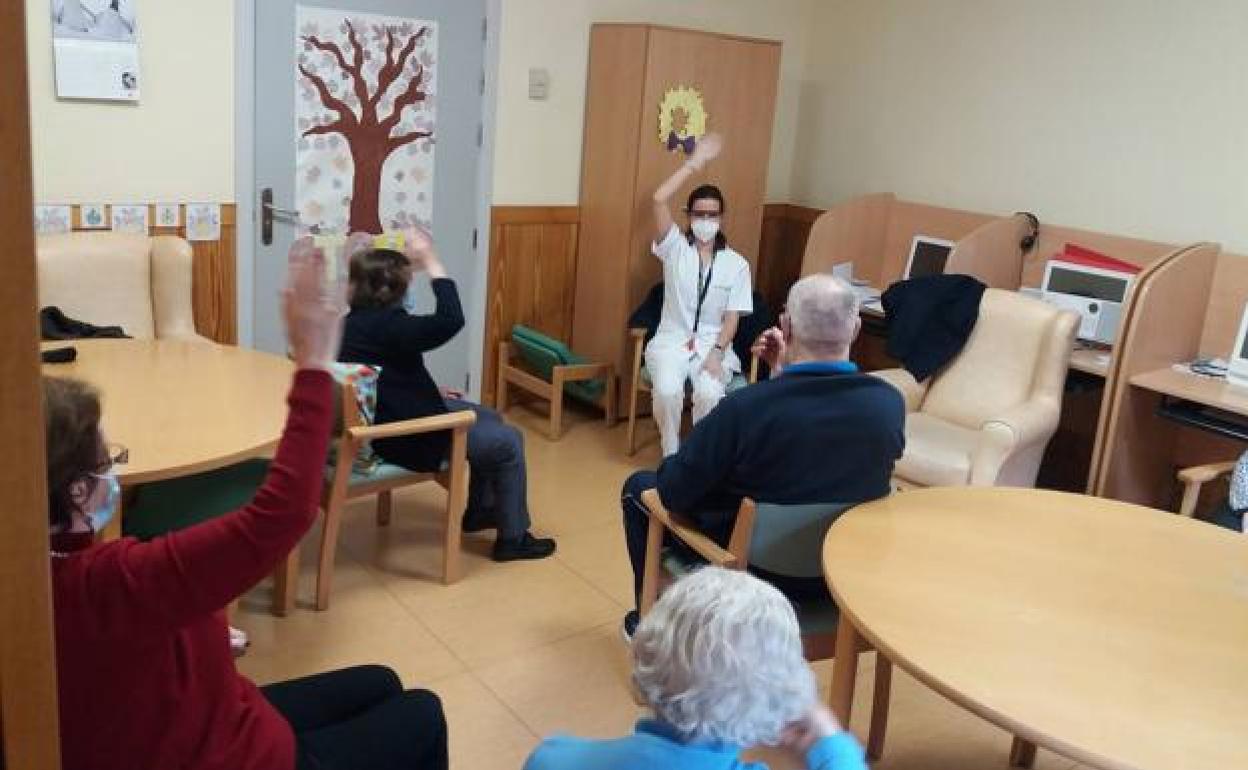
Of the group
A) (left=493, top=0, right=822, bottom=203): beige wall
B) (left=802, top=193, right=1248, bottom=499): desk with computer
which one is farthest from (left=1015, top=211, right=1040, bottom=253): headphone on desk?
(left=493, top=0, right=822, bottom=203): beige wall

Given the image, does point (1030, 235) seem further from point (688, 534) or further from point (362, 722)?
point (362, 722)

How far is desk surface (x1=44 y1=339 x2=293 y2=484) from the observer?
7.18ft

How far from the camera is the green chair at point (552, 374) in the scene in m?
4.57

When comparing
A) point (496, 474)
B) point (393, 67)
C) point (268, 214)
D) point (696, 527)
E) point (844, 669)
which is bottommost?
point (496, 474)

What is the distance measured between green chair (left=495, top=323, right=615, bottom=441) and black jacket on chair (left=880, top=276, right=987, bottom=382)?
137 centimetres

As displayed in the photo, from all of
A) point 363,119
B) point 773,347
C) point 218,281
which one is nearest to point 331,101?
point 363,119

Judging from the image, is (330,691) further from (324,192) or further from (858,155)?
(858,155)

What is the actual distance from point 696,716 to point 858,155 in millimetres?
4623

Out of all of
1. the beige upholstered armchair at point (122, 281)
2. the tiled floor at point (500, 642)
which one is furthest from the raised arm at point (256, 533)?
the beige upholstered armchair at point (122, 281)

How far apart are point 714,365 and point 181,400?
2284 mm

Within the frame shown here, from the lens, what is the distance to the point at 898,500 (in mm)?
2221

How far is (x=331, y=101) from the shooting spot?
13.5 feet

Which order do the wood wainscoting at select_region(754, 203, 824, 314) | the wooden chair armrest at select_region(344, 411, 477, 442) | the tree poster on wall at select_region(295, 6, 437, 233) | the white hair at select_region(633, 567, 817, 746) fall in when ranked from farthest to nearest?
the wood wainscoting at select_region(754, 203, 824, 314) < the tree poster on wall at select_region(295, 6, 437, 233) < the wooden chair armrest at select_region(344, 411, 477, 442) < the white hair at select_region(633, 567, 817, 746)

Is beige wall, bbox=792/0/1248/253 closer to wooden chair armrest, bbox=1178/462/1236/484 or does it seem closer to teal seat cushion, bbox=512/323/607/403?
wooden chair armrest, bbox=1178/462/1236/484
